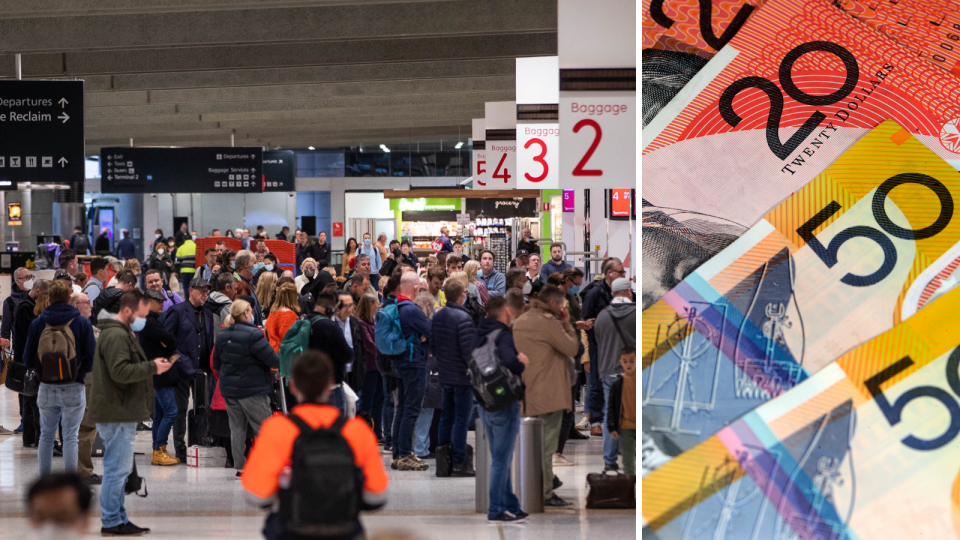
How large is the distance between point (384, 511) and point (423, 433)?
65.9 inches

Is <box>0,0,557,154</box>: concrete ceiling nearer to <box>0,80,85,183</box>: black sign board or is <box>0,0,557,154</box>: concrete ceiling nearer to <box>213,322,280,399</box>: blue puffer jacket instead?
<box>0,80,85,183</box>: black sign board

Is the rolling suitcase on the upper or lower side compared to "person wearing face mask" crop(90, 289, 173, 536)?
lower

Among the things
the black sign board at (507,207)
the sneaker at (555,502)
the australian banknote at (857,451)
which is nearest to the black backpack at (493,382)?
the sneaker at (555,502)

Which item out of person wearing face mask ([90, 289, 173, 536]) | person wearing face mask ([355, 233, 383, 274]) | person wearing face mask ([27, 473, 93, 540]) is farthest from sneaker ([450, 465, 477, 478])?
person wearing face mask ([355, 233, 383, 274])

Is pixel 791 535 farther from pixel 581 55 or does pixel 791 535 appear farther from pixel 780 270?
pixel 581 55

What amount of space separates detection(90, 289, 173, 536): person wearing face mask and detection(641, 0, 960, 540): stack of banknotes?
3.29m

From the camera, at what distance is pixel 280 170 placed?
22.8 meters

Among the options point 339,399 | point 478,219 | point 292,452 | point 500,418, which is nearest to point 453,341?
point 339,399

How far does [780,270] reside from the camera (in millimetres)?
4957

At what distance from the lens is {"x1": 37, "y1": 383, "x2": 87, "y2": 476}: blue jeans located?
6871 millimetres

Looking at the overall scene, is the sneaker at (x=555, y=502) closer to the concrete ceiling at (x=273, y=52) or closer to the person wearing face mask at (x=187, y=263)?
the concrete ceiling at (x=273, y=52)

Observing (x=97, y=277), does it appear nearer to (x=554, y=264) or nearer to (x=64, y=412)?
(x=64, y=412)

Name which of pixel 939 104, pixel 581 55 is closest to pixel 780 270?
pixel 939 104

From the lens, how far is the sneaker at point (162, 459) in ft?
27.6
